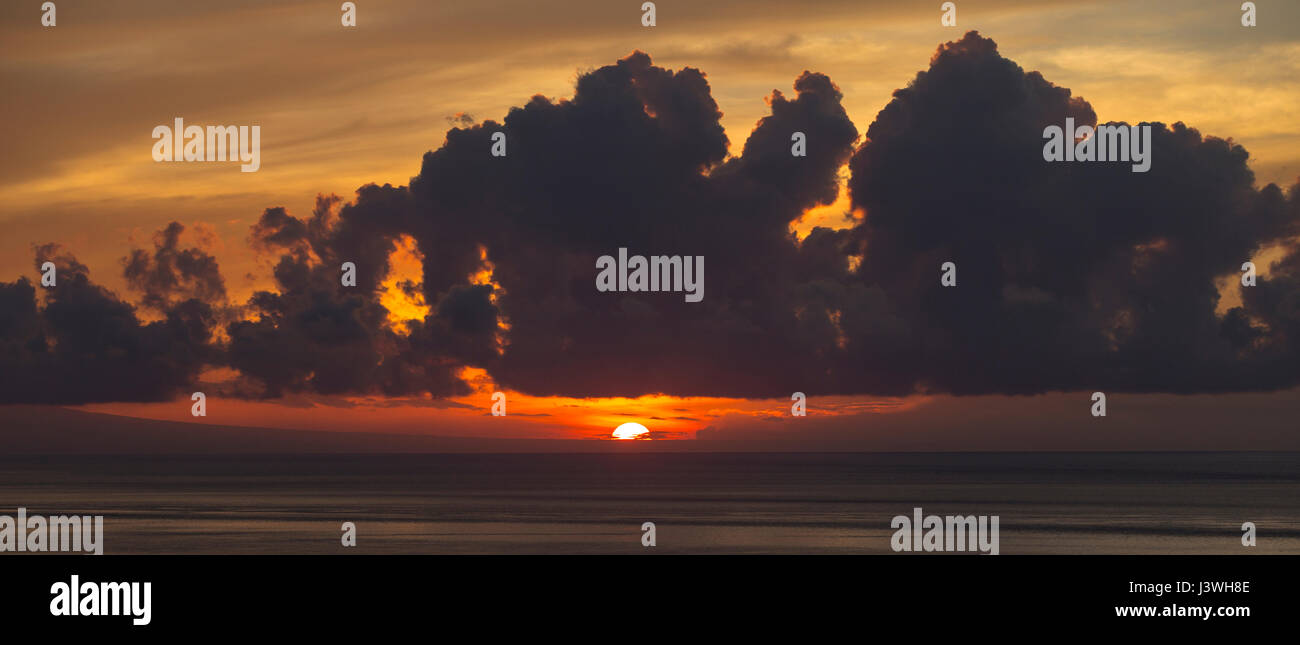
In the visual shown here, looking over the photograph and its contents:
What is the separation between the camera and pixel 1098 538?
91.1 meters

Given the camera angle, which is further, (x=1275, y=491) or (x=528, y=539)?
(x=1275, y=491)

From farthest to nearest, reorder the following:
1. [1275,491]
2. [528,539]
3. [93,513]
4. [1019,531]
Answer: [1275,491]
[93,513]
[1019,531]
[528,539]
